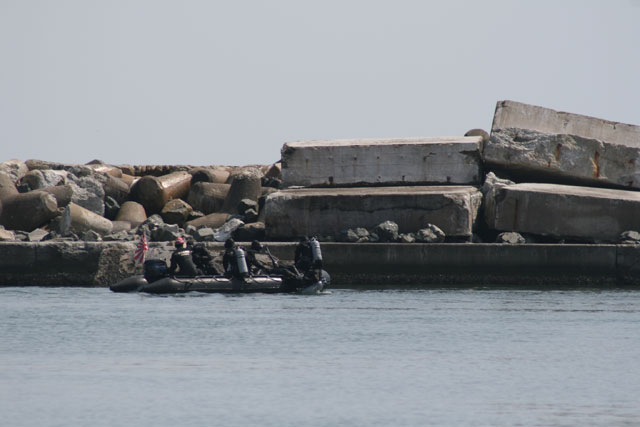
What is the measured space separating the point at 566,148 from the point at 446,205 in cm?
279

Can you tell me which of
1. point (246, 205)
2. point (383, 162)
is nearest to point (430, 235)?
point (383, 162)

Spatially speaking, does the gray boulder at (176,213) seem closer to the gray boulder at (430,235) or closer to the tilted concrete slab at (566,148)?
the gray boulder at (430,235)

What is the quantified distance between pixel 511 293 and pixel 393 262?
231cm

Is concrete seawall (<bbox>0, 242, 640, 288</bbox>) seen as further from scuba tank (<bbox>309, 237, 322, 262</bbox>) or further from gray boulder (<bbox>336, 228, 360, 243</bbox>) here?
scuba tank (<bbox>309, 237, 322, 262</bbox>)

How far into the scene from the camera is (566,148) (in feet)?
74.8

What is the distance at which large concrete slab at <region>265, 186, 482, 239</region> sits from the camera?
22.0m

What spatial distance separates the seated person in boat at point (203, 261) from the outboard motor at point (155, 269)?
0.56 metres

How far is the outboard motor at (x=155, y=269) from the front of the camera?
68.1 ft

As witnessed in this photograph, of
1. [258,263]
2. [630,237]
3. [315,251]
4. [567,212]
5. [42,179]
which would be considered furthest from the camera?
[42,179]

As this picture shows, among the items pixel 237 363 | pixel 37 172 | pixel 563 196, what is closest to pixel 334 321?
pixel 237 363

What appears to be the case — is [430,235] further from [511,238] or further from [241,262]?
[241,262]

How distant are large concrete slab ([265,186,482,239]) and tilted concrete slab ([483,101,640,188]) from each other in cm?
112

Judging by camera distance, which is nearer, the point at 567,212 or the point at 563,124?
the point at 567,212

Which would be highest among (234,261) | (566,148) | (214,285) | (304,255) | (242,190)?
(566,148)
